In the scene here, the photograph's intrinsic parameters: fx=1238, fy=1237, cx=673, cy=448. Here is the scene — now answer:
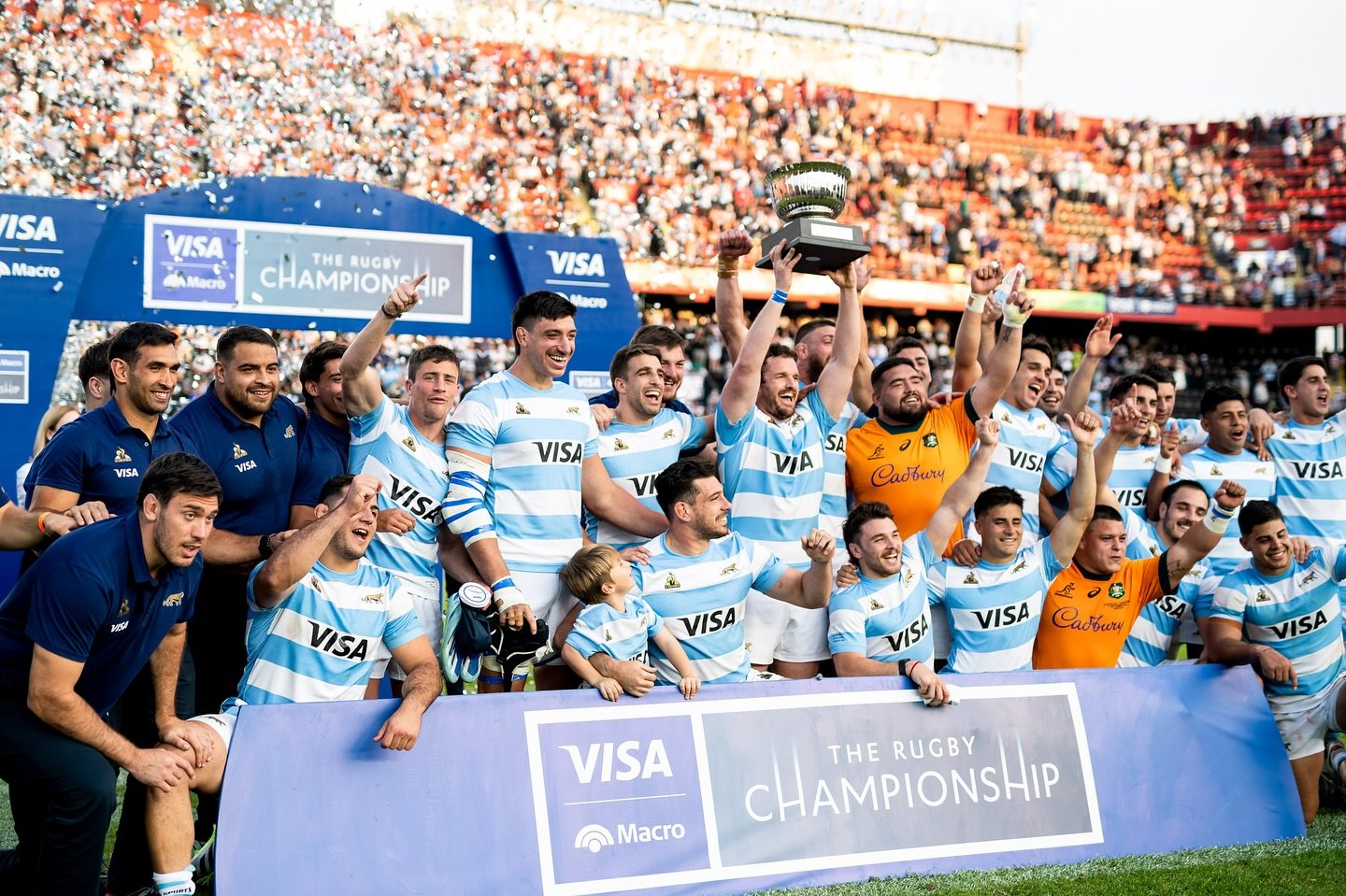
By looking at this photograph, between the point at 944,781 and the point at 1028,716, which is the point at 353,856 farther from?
the point at 1028,716

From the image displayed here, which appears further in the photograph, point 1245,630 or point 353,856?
point 1245,630

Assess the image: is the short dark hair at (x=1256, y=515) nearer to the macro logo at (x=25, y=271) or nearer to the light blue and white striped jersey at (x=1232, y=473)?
the light blue and white striped jersey at (x=1232, y=473)

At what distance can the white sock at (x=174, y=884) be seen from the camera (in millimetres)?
3885

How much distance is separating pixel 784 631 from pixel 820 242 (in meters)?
1.74

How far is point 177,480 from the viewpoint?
3.78m

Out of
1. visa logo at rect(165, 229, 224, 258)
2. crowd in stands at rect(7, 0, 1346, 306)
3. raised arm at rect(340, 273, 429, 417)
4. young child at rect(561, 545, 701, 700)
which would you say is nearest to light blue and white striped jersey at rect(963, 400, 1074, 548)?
young child at rect(561, 545, 701, 700)

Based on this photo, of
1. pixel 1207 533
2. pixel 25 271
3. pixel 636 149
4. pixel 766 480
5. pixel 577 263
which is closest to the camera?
pixel 766 480

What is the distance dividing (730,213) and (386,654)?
1936 centimetres

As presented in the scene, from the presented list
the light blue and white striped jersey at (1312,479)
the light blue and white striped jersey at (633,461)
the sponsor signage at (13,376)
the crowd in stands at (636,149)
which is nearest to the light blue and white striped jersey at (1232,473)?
the light blue and white striped jersey at (1312,479)

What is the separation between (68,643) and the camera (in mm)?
3660

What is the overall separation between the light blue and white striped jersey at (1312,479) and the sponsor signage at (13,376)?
787 cm

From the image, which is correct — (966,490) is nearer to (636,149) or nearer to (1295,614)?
(1295,614)

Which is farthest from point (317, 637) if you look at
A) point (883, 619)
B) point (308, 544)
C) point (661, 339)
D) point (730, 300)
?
point (730, 300)

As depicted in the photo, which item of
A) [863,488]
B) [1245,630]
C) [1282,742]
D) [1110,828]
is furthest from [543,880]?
[1245,630]
